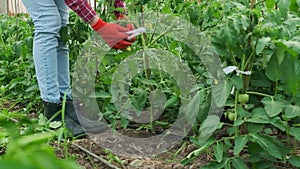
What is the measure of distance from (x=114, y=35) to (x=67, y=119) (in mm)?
523

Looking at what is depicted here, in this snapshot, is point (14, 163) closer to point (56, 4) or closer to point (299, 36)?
point (299, 36)

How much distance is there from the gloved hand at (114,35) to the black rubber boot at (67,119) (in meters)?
0.45

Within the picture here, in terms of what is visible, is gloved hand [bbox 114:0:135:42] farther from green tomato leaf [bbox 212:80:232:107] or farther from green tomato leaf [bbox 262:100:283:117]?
green tomato leaf [bbox 262:100:283:117]

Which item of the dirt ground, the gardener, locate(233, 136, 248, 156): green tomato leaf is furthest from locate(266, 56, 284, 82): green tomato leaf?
the gardener

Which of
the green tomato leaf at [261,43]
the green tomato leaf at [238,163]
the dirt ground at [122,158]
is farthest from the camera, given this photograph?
the dirt ground at [122,158]

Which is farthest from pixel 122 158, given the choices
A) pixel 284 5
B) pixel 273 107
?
pixel 284 5

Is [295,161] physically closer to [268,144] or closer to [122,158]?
[268,144]

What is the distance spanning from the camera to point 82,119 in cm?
227

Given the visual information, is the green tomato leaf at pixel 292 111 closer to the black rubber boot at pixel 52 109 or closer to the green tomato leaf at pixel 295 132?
the green tomato leaf at pixel 295 132

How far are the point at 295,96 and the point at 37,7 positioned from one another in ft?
4.21

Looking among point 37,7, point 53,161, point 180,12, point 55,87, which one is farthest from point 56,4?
point 53,161

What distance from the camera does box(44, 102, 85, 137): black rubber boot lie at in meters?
2.26

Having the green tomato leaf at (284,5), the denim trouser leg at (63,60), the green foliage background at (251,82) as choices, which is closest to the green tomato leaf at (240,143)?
the green foliage background at (251,82)

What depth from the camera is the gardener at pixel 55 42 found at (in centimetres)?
212
